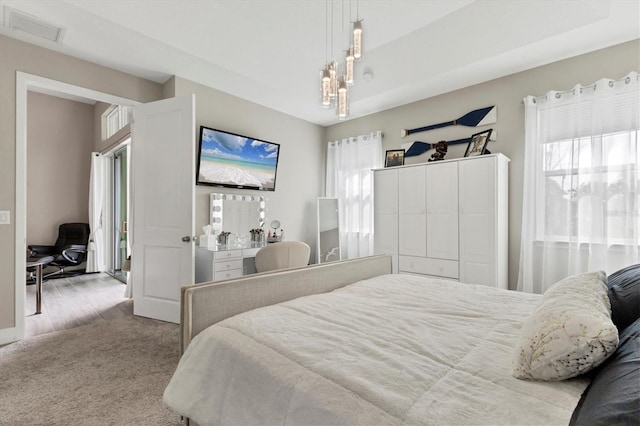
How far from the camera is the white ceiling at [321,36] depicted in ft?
8.63

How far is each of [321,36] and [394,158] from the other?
1.86 meters

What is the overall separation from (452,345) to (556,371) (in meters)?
0.32

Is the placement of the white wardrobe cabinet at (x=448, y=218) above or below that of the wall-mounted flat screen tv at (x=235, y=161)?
below

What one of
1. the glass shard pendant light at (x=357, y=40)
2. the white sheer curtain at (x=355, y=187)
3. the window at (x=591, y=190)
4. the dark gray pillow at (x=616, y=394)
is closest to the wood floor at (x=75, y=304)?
the white sheer curtain at (x=355, y=187)

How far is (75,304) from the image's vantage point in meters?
3.86

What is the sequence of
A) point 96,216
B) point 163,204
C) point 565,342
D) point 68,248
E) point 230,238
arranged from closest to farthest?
point 565,342 → point 163,204 → point 230,238 → point 68,248 → point 96,216

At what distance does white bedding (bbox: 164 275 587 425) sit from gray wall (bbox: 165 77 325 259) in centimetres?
286

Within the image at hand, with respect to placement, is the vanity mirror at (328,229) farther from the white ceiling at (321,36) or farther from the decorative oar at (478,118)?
the decorative oar at (478,118)

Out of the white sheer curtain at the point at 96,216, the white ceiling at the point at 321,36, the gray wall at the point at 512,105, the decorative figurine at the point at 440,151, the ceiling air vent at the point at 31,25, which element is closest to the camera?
the ceiling air vent at the point at 31,25

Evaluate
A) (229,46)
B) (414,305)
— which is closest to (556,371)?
(414,305)

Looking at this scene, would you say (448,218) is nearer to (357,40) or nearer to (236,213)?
(357,40)

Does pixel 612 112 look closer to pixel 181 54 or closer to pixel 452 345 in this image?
pixel 452 345

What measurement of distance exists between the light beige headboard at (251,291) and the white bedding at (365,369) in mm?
103

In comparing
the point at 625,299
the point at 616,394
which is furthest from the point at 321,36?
the point at 616,394
